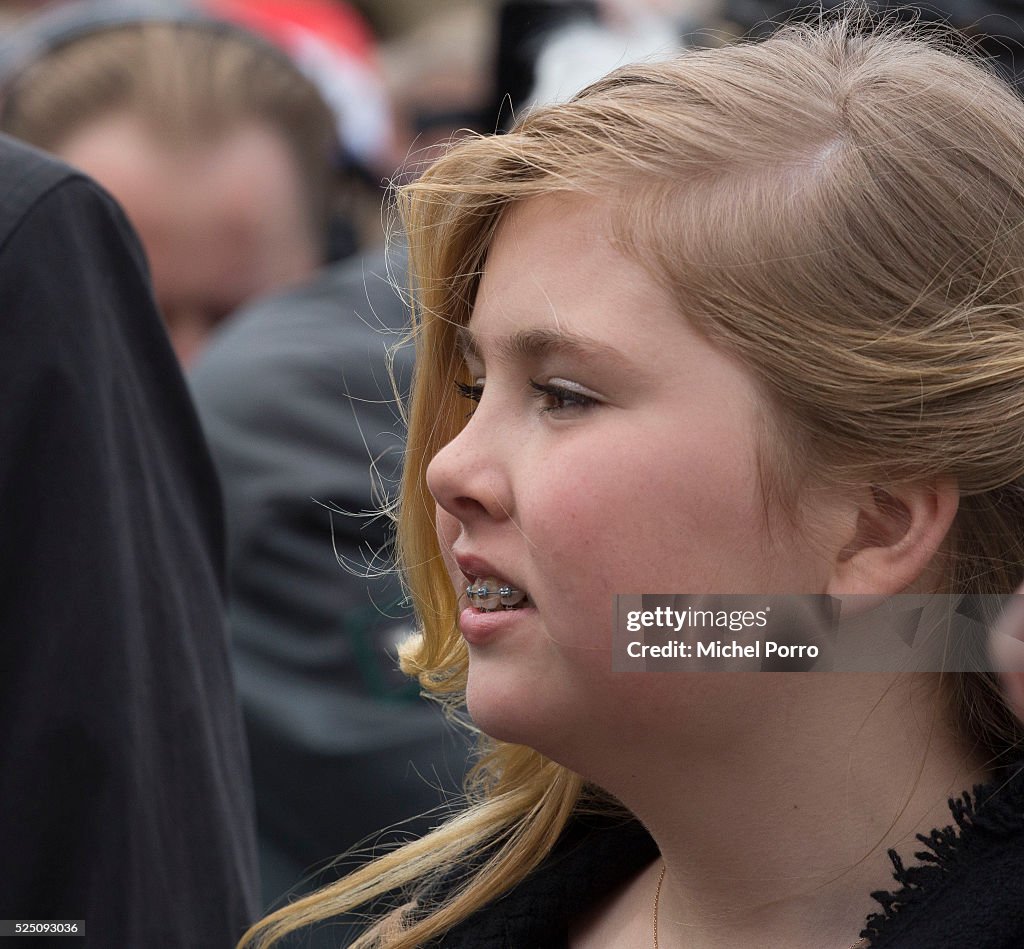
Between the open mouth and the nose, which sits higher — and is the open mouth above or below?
below

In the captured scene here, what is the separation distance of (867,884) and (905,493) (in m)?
0.37

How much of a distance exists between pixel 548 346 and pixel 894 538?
14.7 inches

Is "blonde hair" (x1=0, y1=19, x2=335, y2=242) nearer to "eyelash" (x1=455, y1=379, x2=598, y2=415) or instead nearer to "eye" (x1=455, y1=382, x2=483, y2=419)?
"eye" (x1=455, y1=382, x2=483, y2=419)

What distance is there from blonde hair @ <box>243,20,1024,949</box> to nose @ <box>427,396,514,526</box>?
221 mm

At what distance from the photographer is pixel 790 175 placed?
1.51 meters

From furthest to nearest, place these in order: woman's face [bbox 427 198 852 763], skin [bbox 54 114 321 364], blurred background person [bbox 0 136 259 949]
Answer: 1. skin [bbox 54 114 321 364]
2. blurred background person [bbox 0 136 259 949]
3. woman's face [bbox 427 198 852 763]

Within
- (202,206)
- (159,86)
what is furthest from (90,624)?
(159,86)

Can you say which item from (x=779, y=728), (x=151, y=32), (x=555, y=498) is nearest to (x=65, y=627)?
(x=555, y=498)

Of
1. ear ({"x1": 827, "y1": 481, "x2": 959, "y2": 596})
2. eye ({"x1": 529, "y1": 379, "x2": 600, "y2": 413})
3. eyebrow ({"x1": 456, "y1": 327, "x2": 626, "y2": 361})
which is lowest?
ear ({"x1": 827, "y1": 481, "x2": 959, "y2": 596})

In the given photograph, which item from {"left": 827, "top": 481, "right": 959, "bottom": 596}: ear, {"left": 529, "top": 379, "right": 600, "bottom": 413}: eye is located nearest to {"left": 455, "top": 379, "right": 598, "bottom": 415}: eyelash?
{"left": 529, "top": 379, "right": 600, "bottom": 413}: eye

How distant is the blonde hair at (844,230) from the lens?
1453mm

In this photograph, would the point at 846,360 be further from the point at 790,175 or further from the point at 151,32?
the point at 151,32

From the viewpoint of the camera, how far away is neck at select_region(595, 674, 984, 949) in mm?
1487

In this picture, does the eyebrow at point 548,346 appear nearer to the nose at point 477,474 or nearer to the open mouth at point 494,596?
the nose at point 477,474
